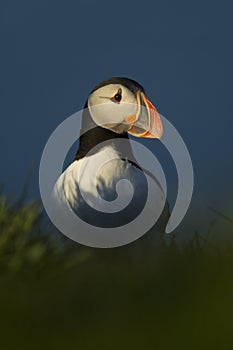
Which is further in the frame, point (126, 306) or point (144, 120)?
point (144, 120)

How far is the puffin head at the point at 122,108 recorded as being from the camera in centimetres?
576

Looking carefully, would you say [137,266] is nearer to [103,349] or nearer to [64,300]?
[64,300]

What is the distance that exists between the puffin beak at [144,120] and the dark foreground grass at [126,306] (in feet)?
10.0

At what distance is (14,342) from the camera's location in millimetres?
1808

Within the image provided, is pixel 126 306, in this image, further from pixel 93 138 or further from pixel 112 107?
pixel 112 107

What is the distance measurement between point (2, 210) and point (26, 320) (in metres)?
1.25

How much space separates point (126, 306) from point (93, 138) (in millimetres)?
3880

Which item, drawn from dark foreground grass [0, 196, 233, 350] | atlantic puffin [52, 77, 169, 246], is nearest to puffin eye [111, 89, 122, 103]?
atlantic puffin [52, 77, 169, 246]

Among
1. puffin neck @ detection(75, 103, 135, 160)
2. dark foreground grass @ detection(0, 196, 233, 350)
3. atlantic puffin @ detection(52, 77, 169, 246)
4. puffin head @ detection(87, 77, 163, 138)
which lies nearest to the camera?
dark foreground grass @ detection(0, 196, 233, 350)

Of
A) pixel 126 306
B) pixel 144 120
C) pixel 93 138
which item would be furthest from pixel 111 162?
pixel 126 306

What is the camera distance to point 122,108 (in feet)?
19.2

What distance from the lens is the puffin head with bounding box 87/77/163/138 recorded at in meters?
5.76

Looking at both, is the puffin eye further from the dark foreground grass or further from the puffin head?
the dark foreground grass

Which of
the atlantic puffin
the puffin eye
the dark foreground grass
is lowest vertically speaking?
the dark foreground grass
